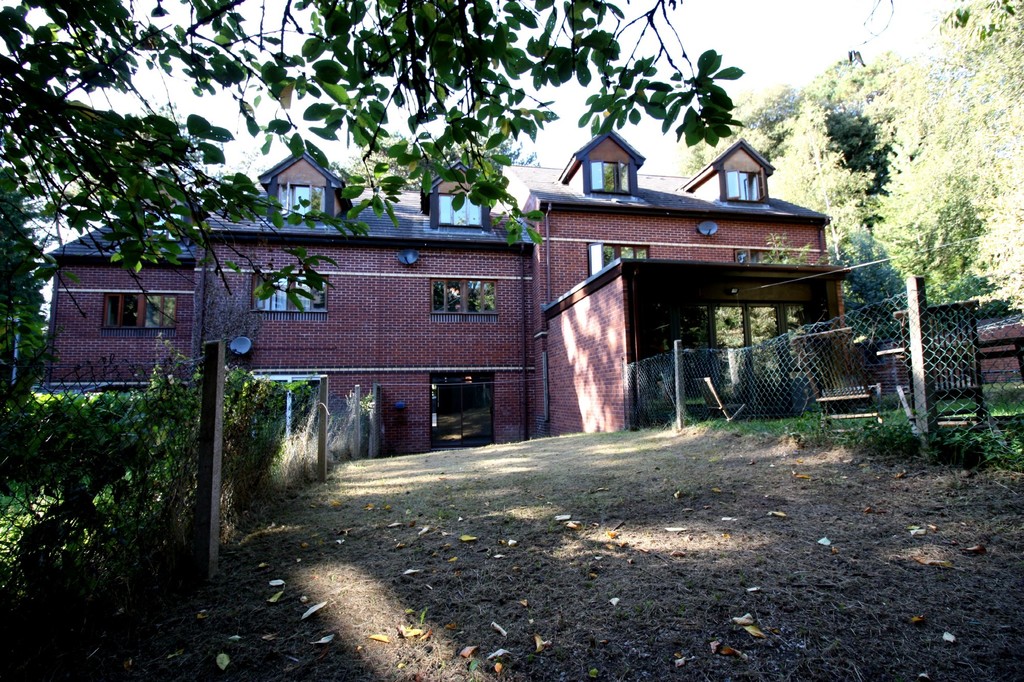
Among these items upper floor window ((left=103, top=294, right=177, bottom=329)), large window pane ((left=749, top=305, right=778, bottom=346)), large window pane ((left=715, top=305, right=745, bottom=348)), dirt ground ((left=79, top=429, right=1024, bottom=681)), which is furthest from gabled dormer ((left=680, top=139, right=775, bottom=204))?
upper floor window ((left=103, top=294, right=177, bottom=329))

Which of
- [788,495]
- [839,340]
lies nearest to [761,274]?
[839,340]

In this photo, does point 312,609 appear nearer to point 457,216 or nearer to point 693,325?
point 693,325

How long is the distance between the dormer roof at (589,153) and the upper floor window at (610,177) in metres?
0.35

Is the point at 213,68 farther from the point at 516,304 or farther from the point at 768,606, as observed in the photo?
the point at 516,304

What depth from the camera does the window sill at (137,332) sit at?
1494 cm

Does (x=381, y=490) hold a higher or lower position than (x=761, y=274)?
lower

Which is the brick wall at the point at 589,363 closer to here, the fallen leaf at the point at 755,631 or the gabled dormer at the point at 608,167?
the gabled dormer at the point at 608,167

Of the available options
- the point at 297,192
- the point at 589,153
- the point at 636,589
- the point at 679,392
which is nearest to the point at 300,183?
the point at 297,192

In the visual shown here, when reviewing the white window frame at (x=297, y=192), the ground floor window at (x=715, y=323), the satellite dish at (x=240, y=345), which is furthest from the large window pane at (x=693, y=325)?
the satellite dish at (x=240, y=345)

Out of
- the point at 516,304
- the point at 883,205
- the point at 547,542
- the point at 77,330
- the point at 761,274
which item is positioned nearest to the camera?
the point at 547,542

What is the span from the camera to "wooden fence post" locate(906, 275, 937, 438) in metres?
4.17

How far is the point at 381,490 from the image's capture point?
17.8 feet

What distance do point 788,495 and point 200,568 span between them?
396cm

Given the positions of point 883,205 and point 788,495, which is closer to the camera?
point 788,495
